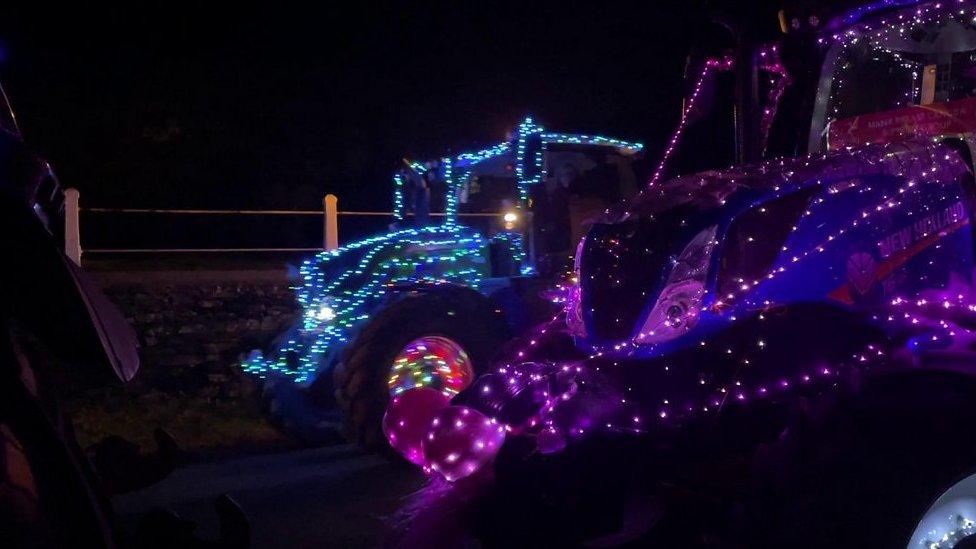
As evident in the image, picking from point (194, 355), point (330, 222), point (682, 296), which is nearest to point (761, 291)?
point (682, 296)

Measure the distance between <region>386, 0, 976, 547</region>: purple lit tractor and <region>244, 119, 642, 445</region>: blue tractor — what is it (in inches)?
112

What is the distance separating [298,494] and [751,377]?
3934 millimetres

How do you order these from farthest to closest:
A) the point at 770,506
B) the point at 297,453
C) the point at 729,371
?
the point at 297,453, the point at 729,371, the point at 770,506

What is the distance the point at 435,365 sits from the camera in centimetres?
791

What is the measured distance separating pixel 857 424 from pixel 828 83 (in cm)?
269

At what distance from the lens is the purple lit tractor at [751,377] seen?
334cm

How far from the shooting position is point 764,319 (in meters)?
3.92

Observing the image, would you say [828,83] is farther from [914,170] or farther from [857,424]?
[857,424]

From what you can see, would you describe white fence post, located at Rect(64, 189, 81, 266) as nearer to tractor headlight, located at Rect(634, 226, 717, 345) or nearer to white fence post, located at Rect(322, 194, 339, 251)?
white fence post, located at Rect(322, 194, 339, 251)

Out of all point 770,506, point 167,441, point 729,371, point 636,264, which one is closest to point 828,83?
point 636,264

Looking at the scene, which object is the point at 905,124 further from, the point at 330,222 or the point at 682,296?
the point at 330,222

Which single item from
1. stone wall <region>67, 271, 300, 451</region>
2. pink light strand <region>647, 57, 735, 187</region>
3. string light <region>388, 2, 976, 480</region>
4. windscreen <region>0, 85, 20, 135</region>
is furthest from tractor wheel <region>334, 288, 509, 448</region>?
windscreen <region>0, 85, 20, 135</region>

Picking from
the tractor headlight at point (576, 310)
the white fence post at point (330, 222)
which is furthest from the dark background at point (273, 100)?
the tractor headlight at point (576, 310)

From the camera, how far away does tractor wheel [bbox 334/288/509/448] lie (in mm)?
7320
